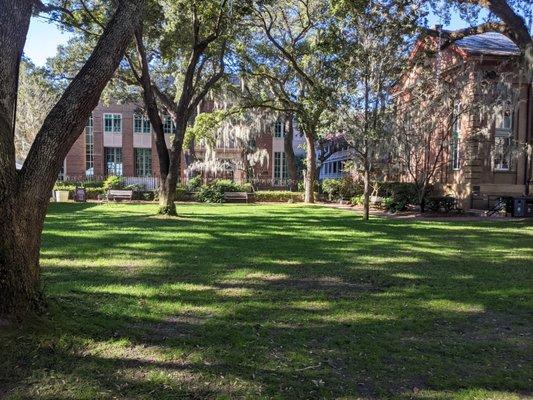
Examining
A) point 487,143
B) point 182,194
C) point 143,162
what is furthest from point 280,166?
point 487,143

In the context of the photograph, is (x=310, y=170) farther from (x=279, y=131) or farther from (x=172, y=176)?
(x=279, y=131)

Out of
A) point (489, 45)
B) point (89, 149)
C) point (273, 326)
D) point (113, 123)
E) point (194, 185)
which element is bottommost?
point (273, 326)

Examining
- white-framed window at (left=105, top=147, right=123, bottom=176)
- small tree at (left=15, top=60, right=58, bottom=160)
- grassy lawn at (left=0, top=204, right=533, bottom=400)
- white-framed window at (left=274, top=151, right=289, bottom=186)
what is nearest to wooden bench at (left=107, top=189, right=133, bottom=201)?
small tree at (left=15, top=60, right=58, bottom=160)

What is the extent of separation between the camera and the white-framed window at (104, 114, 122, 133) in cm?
4716

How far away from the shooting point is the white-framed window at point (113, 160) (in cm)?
4712

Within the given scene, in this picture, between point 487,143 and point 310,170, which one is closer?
point 487,143

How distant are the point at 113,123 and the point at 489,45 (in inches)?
1356

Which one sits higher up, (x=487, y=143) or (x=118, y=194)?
(x=487, y=143)

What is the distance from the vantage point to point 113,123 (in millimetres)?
47281

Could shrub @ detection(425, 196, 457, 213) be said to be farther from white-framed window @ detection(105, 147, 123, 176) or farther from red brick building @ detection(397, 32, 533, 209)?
white-framed window @ detection(105, 147, 123, 176)

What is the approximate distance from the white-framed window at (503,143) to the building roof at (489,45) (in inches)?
121

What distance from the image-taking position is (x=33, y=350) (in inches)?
157

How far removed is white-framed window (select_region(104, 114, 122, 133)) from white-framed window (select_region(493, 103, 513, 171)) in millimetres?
34545

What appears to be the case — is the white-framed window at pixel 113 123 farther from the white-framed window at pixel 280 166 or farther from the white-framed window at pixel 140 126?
the white-framed window at pixel 280 166
